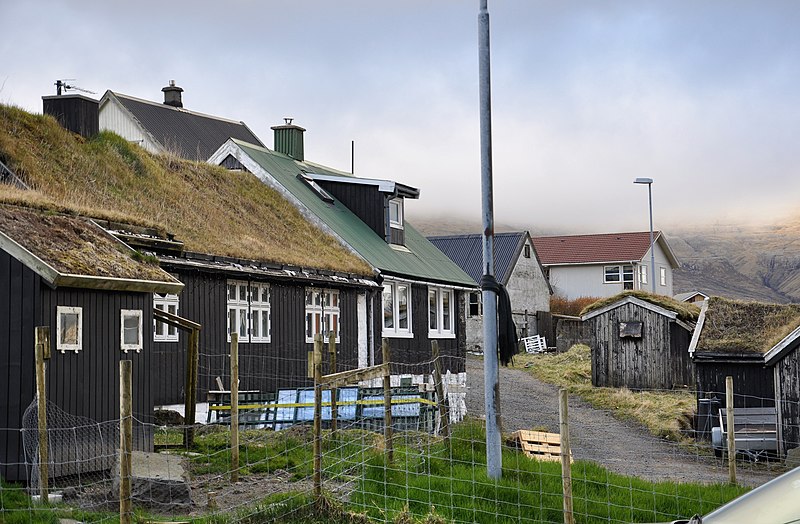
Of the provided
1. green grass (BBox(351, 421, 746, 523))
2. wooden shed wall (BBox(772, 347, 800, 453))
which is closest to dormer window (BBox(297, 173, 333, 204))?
wooden shed wall (BBox(772, 347, 800, 453))

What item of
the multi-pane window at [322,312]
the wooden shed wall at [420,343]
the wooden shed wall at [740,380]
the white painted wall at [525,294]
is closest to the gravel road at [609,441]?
the wooden shed wall at [420,343]

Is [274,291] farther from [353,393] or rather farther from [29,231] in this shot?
[29,231]

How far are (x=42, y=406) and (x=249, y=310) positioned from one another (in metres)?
11.1

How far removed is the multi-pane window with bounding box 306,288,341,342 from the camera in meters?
25.6

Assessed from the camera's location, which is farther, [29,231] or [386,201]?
[386,201]

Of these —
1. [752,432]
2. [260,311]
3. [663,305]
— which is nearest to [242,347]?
[260,311]

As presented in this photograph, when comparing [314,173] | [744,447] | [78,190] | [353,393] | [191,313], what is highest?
[314,173]

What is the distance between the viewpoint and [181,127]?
5241cm

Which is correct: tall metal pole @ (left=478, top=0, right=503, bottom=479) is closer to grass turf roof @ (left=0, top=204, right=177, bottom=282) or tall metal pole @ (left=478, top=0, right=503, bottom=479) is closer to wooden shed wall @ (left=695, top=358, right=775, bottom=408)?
grass turf roof @ (left=0, top=204, right=177, bottom=282)

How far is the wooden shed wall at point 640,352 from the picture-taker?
34156 mm

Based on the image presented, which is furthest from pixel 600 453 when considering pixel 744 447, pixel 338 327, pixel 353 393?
pixel 338 327

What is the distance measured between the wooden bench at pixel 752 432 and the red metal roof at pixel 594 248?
50.1 meters

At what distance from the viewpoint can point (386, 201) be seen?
33.3 meters

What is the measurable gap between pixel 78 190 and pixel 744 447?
51.0 feet
